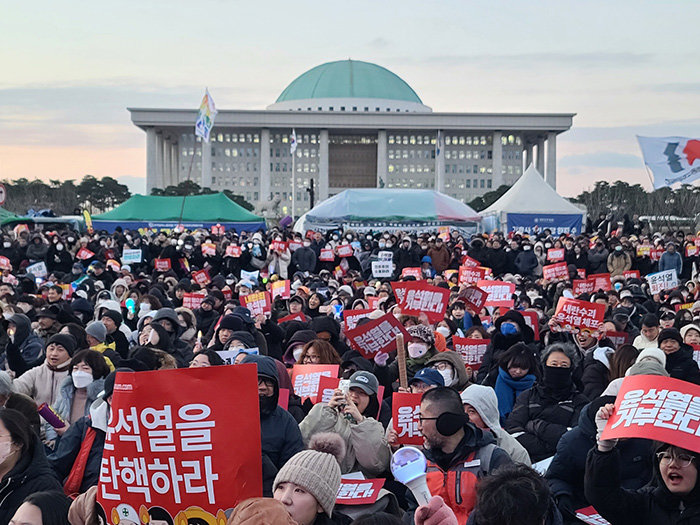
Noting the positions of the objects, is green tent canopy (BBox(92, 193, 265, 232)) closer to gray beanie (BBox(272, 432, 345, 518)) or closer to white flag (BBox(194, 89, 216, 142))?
white flag (BBox(194, 89, 216, 142))

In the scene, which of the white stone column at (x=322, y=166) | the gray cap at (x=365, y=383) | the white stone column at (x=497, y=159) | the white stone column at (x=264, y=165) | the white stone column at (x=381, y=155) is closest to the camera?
the gray cap at (x=365, y=383)

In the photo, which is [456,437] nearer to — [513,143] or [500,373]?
[500,373]

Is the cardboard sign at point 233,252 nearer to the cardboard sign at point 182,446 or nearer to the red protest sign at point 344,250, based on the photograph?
the red protest sign at point 344,250

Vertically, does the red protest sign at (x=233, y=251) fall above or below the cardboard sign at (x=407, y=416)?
above

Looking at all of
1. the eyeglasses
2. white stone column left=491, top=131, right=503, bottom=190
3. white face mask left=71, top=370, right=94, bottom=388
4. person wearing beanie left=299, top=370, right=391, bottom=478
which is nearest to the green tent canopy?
white face mask left=71, top=370, right=94, bottom=388

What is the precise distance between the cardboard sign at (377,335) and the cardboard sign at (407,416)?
2068 millimetres

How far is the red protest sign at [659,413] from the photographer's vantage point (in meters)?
3.05

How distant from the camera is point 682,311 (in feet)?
30.2

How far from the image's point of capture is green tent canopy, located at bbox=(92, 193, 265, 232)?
1254 inches

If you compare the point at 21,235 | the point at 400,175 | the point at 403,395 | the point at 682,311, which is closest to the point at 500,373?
the point at 403,395

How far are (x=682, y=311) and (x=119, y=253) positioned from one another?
12.9 meters

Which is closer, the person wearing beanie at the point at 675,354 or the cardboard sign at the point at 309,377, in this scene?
the cardboard sign at the point at 309,377

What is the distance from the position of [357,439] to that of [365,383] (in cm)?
65

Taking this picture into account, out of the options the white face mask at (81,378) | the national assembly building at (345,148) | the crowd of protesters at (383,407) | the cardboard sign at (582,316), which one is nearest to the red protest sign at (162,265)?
the crowd of protesters at (383,407)
